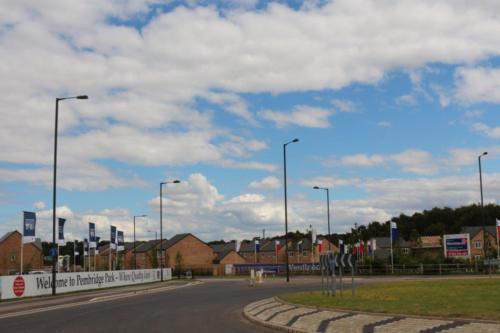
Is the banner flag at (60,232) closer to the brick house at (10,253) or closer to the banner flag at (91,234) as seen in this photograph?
the banner flag at (91,234)

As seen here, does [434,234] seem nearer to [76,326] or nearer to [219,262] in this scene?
[219,262]

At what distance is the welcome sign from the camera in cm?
3616

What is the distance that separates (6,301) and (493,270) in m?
Result: 46.3

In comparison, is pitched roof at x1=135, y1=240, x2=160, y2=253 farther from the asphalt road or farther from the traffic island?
the traffic island

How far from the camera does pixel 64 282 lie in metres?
43.2

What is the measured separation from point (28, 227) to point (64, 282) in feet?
15.7

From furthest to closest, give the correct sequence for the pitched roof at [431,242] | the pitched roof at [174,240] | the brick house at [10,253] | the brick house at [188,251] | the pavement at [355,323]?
the pitched roof at [431,242], the pitched roof at [174,240], the brick house at [188,251], the brick house at [10,253], the pavement at [355,323]

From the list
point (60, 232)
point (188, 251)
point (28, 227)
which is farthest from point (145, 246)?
point (28, 227)

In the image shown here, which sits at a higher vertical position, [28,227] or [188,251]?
[28,227]

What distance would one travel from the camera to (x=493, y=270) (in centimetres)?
6112

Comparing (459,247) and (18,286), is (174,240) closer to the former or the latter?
(459,247)

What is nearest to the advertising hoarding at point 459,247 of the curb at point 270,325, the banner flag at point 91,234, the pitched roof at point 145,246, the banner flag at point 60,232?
the banner flag at point 91,234

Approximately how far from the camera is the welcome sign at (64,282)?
119 feet

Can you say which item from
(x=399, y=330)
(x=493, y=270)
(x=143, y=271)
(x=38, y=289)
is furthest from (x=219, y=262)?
(x=399, y=330)
